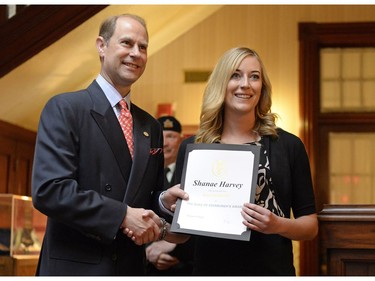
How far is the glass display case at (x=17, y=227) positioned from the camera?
4258 millimetres

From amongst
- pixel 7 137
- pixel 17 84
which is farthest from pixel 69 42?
pixel 7 137

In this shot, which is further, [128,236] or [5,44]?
[5,44]

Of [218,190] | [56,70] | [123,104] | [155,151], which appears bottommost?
[218,190]

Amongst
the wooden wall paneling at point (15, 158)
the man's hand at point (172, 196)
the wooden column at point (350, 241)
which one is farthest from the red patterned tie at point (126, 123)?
the wooden wall paneling at point (15, 158)

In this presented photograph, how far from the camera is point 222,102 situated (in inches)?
104

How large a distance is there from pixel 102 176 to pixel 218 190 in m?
0.40

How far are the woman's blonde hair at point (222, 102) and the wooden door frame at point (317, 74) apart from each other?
4.57 m

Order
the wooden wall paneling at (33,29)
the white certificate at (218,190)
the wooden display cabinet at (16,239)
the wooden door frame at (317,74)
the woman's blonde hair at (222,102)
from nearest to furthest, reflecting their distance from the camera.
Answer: the white certificate at (218,190) → the woman's blonde hair at (222,102) → the wooden display cabinet at (16,239) → the wooden wall paneling at (33,29) → the wooden door frame at (317,74)

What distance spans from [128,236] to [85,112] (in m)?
0.45

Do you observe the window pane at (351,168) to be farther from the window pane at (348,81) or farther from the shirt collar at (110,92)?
the shirt collar at (110,92)

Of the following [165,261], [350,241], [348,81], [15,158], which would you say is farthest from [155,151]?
[348,81]

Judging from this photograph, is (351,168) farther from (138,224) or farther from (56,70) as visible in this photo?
(138,224)

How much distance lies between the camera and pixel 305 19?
7410 mm

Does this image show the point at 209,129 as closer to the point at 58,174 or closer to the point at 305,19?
the point at 58,174
